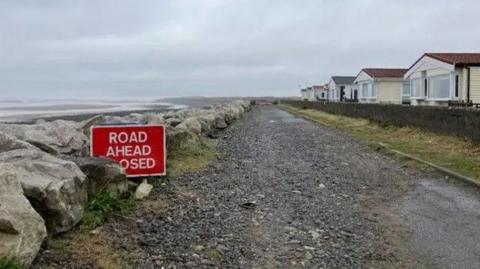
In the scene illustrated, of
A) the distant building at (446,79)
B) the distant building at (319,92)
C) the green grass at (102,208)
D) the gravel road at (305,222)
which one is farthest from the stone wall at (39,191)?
the distant building at (319,92)

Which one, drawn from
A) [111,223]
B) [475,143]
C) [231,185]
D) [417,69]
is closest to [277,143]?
[475,143]

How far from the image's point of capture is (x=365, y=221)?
6816 mm

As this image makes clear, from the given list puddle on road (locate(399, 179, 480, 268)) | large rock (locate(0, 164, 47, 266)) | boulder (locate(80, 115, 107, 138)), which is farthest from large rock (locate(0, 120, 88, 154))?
puddle on road (locate(399, 179, 480, 268))

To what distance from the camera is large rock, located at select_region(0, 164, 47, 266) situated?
4.12 metres

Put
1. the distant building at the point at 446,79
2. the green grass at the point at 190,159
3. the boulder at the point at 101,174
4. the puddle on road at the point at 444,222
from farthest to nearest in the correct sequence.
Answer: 1. the distant building at the point at 446,79
2. the green grass at the point at 190,159
3. the boulder at the point at 101,174
4. the puddle on road at the point at 444,222

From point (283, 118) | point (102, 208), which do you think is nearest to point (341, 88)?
point (283, 118)

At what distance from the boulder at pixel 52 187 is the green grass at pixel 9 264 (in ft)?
3.17

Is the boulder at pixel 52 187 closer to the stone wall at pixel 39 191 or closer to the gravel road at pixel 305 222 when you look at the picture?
the stone wall at pixel 39 191

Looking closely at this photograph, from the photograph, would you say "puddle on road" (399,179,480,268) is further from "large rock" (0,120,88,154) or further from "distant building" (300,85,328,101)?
"distant building" (300,85,328,101)

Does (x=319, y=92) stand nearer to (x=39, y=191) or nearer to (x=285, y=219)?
(x=285, y=219)

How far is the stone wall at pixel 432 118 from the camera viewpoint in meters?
14.3

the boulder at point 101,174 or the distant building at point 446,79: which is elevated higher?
the distant building at point 446,79

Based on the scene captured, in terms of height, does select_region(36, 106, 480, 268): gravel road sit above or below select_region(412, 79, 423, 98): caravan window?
below

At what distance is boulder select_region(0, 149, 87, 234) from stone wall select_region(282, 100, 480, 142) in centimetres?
1096
